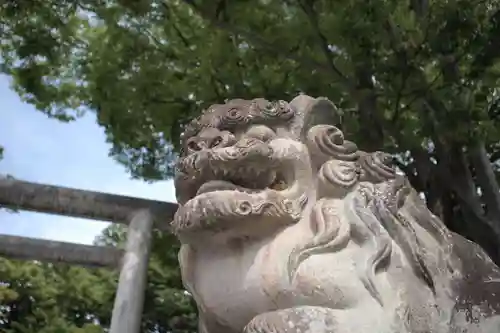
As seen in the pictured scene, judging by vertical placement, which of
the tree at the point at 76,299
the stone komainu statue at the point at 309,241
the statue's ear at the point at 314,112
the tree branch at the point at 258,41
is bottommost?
the stone komainu statue at the point at 309,241

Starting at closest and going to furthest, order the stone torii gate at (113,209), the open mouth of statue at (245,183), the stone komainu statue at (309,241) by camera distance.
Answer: the stone komainu statue at (309,241) < the open mouth of statue at (245,183) < the stone torii gate at (113,209)

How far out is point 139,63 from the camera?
6512 millimetres

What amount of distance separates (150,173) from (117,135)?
33.2 inches

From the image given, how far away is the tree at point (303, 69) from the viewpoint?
509 centimetres

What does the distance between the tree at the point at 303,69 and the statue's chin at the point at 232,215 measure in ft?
8.97

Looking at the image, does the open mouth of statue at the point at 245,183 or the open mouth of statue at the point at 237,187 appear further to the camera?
the open mouth of statue at the point at 245,183

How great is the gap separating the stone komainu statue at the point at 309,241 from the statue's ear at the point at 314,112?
3 centimetres

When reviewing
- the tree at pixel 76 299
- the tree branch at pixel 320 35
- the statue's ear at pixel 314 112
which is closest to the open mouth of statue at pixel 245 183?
the statue's ear at pixel 314 112

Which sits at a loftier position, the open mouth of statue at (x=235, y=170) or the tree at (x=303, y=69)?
the tree at (x=303, y=69)

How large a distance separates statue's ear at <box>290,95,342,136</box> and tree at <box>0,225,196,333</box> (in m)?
5.25

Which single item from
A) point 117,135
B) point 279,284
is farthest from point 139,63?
point 279,284

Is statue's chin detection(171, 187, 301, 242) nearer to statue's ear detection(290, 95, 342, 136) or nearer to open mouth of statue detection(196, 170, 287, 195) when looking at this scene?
open mouth of statue detection(196, 170, 287, 195)

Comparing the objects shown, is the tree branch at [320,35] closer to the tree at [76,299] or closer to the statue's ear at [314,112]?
the statue's ear at [314,112]

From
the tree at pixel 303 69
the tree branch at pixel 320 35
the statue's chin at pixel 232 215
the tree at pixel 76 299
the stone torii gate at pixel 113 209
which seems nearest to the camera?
the statue's chin at pixel 232 215
